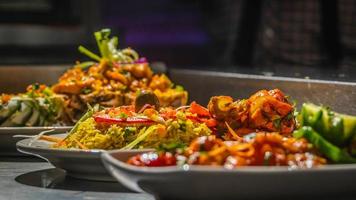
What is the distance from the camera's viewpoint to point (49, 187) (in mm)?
2207

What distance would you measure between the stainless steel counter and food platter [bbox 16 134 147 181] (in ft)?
0.07

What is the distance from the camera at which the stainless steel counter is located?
2.07m

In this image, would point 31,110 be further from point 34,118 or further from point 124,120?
point 124,120

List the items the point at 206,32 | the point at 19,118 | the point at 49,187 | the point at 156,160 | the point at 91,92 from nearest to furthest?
the point at 156,160 → the point at 49,187 → the point at 19,118 → the point at 91,92 → the point at 206,32

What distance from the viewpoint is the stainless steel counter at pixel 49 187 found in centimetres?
207

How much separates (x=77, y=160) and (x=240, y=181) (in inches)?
27.4

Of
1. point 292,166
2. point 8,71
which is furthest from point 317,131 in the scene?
point 8,71

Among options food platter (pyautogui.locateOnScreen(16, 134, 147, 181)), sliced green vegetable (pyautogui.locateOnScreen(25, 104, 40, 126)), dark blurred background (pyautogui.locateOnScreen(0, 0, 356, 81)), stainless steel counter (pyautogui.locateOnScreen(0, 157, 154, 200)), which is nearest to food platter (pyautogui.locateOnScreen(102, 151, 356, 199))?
stainless steel counter (pyautogui.locateOnScreen(0, 157, 154, 200))

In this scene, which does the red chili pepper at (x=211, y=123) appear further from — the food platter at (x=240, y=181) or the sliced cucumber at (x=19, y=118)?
the sliced cucumber at (x=19, y=118)

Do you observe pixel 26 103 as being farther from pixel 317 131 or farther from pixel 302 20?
pixel 302 20

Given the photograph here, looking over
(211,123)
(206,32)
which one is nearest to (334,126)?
(211,123)

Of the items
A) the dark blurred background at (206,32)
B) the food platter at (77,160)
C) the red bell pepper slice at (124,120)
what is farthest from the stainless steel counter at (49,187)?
the dark blurred background at (206,32)

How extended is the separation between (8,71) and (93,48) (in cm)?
197

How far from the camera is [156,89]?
340cm
